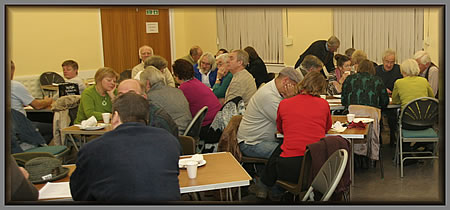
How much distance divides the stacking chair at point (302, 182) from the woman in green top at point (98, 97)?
1.99 meters

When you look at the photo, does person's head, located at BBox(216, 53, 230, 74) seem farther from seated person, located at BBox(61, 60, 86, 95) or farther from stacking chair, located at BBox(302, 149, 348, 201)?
stacking chair, located at BBox(302, 149, 348, 201)

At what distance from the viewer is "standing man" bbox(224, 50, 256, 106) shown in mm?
5195

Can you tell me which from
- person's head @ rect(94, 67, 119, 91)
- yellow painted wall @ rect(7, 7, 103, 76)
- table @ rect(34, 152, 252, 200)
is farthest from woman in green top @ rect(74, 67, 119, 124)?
table @ rect(34, 152, 252, 200)

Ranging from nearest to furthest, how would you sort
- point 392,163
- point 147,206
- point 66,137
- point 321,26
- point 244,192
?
point 147,206 < point 244,192 < point 66,137 < point 392,163 < point 321,26

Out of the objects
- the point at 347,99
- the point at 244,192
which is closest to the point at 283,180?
the point at 244,192

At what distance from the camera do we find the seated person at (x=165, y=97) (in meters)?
4.25

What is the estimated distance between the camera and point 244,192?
340 cm

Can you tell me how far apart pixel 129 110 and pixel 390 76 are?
15.0ft

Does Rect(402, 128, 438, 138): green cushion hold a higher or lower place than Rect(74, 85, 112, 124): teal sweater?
lower

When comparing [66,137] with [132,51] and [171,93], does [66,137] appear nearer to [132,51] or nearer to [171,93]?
[171,93]

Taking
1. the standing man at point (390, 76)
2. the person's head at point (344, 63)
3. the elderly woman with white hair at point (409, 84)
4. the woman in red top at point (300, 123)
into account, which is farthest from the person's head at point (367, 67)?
the woman in red top at point (300, 123)

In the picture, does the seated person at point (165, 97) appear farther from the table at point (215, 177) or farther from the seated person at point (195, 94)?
the table at point (215, 177)

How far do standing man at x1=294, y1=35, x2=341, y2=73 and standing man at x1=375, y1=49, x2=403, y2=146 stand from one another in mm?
996

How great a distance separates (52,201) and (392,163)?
4027mm
